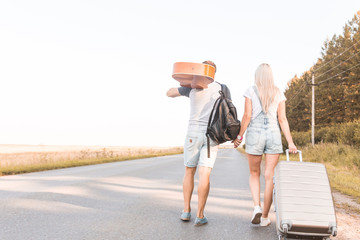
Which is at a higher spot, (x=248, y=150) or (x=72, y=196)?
(x=248, y=150)

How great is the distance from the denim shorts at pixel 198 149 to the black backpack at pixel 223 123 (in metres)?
0.08

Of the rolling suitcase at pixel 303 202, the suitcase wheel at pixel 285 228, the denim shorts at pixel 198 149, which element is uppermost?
the denim shorts at pixel 198 149

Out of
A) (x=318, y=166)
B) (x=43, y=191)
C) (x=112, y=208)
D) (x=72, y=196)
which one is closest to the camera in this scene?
(x=318, y=166)

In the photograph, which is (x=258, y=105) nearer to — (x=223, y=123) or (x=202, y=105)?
(x=223, y=123)

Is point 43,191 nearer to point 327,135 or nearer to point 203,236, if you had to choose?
point 203,236

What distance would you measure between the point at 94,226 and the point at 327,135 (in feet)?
100.0

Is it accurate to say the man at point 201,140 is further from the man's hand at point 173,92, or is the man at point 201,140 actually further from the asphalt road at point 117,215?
the asphalt road at point 117,215

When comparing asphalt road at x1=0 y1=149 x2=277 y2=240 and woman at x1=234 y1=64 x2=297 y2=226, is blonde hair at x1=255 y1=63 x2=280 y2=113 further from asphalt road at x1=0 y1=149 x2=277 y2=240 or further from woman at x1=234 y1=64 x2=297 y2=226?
asphalt road at x1=0 y1=149 x2=277 y2=240

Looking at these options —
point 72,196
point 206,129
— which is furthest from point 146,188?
point 206,129

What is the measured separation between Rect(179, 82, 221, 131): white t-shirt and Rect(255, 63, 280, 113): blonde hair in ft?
1.85

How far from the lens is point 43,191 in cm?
716

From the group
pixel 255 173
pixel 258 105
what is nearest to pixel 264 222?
pixel 255 173

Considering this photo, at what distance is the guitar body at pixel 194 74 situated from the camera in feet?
13.0

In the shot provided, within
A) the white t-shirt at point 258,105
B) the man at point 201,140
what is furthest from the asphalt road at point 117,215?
the white t-shirt at point 258,105
